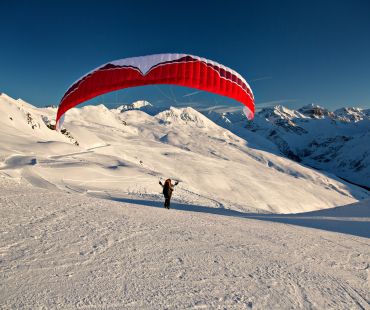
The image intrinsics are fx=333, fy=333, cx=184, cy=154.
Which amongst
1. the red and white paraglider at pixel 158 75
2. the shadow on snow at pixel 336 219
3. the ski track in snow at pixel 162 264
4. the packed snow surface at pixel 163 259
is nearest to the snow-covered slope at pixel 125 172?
the shadow on snow at pixel 336 219

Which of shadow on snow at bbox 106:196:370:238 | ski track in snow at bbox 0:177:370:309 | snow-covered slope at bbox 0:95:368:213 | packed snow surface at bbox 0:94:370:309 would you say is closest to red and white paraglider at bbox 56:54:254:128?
packed snow surface at bbox 0:94:370:309

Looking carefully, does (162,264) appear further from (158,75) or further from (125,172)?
(125,172)

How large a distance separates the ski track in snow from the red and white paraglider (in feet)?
17.0

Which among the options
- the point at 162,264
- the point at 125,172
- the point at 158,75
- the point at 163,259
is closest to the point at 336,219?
the point at 158,75

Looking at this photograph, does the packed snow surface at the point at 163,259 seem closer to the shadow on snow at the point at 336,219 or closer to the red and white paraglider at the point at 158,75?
the shadow on snow at the point at 336,219

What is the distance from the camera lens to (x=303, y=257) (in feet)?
28.7

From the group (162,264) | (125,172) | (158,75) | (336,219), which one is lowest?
(162,264)

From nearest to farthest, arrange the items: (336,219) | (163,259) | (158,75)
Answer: (163,259), (158,75), (336,219)

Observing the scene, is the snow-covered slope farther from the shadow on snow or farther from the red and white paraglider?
the red and white paraglider

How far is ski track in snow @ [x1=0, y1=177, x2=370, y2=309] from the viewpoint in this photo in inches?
225

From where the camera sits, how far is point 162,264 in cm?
721

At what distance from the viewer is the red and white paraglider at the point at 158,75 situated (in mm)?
13367

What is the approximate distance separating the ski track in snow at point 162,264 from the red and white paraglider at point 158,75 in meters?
5.19

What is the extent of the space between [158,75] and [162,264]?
27.2ft
